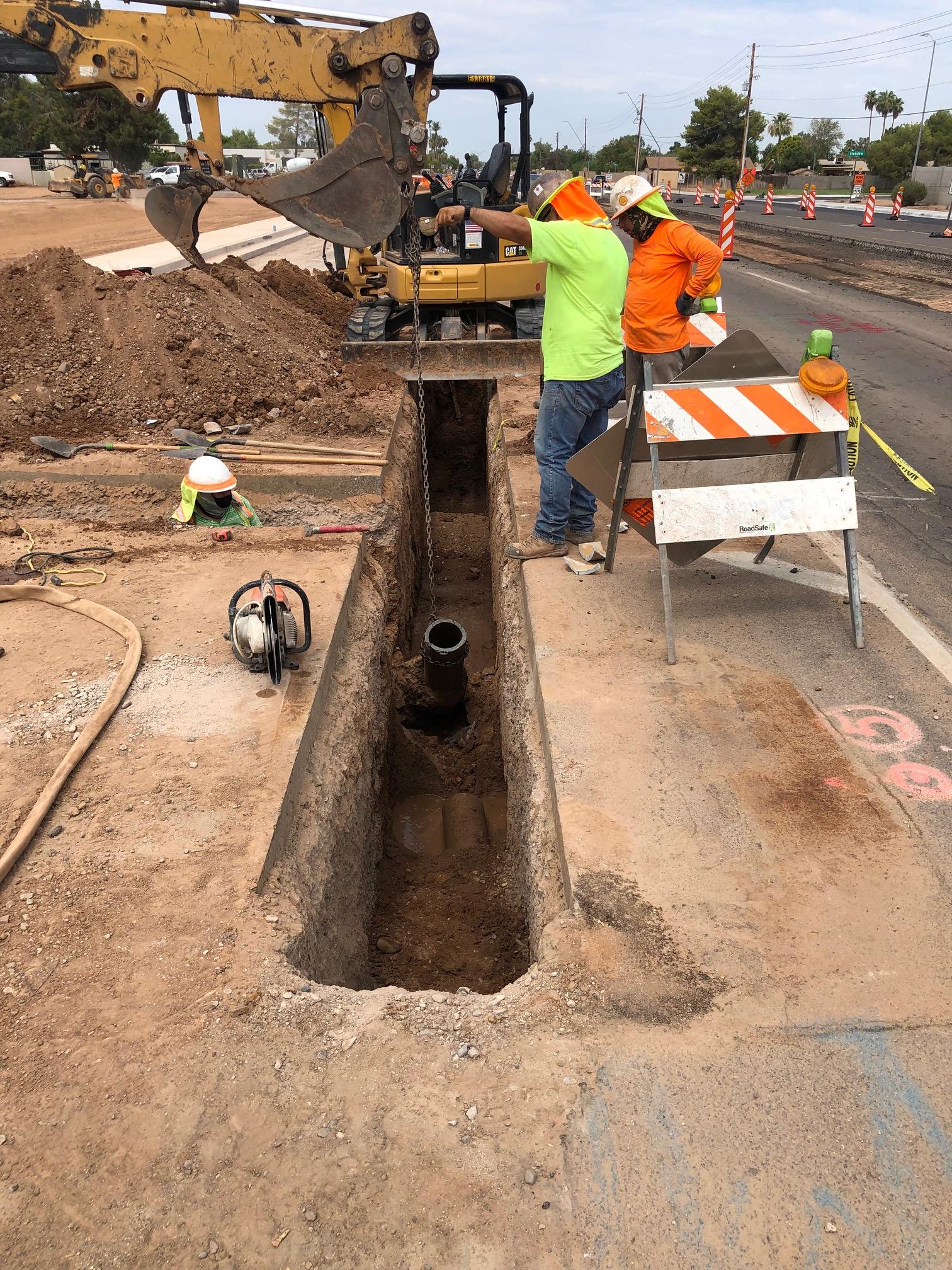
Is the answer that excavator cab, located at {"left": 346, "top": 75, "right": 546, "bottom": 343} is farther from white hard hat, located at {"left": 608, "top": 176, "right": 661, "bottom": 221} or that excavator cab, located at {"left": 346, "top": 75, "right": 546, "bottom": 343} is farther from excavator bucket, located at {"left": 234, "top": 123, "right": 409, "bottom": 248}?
white hard hat, located at {"left": 608, "top": 176, "right": 661, "bottom": 221}

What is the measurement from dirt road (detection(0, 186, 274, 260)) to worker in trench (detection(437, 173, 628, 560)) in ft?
52.2

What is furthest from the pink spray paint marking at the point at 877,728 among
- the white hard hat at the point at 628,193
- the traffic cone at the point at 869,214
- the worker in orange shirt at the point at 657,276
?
the traffic cone at the point at 869,214

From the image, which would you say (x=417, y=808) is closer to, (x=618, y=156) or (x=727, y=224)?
(x=727, y=224)

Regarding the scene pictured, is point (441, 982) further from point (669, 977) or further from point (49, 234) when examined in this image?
point (49, 234)

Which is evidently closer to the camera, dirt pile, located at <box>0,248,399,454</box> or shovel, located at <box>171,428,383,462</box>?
shovel, located at <box>171,428,383,462</box>

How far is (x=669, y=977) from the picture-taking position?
104 inches

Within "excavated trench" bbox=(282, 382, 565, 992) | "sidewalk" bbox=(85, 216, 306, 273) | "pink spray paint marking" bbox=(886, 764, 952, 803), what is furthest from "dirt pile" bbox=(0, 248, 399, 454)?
"pink spray paint marking" bbox=(886, 764, 952, 803)

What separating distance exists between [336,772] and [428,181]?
9889 millimetres

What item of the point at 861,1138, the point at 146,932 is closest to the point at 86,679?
the point at 146,932

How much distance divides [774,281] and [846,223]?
18802 mm

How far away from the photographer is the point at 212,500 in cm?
642

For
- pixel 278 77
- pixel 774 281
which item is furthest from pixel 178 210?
pixel 774 281

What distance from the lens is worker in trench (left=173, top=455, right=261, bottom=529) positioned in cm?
619

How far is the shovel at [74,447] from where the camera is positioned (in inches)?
290
